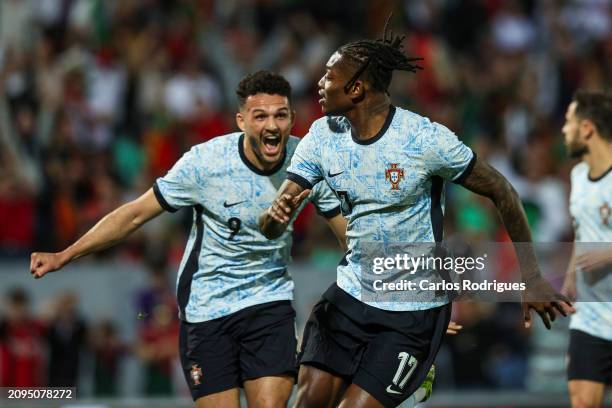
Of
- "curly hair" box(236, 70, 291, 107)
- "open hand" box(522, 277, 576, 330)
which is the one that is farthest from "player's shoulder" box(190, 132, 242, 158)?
"open hand" box(522, 277, 576, 330)

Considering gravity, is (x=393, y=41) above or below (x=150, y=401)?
above

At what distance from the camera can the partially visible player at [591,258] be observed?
8141 millimetres

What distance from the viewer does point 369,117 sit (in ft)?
21.7

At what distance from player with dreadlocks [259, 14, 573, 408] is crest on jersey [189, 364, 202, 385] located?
870 mm

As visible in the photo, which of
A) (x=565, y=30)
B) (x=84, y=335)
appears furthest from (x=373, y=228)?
(x=565, y=30)

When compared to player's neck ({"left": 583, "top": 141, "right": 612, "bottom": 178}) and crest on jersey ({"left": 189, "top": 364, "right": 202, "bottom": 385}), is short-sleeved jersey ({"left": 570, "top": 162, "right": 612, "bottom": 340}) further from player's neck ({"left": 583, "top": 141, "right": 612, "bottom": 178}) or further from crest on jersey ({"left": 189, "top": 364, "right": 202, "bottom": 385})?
crest on jersey ({"left": 189, "top": 364, "right": 202, "bottom": 385})

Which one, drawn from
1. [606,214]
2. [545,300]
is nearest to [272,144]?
[545,300]

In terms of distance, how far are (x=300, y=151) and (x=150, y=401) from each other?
4874mm

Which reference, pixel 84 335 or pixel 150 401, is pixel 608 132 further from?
pixel 84 335

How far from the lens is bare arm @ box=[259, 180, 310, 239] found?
21.0 feet

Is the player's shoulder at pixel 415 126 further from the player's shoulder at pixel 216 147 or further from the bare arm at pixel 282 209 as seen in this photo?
the player's shoulder at pixel 216 147

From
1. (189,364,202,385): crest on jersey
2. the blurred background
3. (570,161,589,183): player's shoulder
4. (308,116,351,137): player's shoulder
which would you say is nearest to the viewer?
(308,116,351,137): player's shoulder

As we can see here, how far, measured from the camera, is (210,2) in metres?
15.3

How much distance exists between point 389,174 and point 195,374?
1835 millimetres
